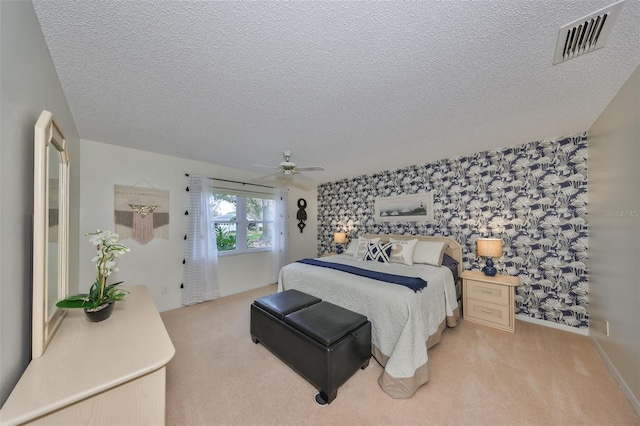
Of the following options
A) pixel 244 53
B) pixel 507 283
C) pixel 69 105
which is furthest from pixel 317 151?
pixel 507 283

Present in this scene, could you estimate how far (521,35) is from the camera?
121cm

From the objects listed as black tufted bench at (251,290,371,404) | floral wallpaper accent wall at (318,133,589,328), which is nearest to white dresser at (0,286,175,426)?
black tufted bench at (251,290,371,404)

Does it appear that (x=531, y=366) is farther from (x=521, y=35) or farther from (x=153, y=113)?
(x=153, y=113)

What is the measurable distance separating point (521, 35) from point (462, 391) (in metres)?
2.40

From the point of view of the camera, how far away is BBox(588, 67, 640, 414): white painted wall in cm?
161

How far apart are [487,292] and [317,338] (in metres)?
2.35

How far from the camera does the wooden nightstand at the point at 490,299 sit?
2633mm

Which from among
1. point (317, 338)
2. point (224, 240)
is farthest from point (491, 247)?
point (224, 240)

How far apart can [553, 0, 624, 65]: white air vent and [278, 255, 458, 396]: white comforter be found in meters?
1.93

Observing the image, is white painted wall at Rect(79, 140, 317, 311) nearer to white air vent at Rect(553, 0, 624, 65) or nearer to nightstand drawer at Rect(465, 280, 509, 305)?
nightstand drawer at Rect(465, 280, 509, 305)

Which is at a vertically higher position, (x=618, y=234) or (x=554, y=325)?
(x=618, y=234)

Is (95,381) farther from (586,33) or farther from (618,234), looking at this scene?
(618,234)

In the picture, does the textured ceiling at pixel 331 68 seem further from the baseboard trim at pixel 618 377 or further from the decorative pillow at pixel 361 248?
the baseboard trim at pixel 618 377

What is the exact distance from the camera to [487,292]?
2801mm
